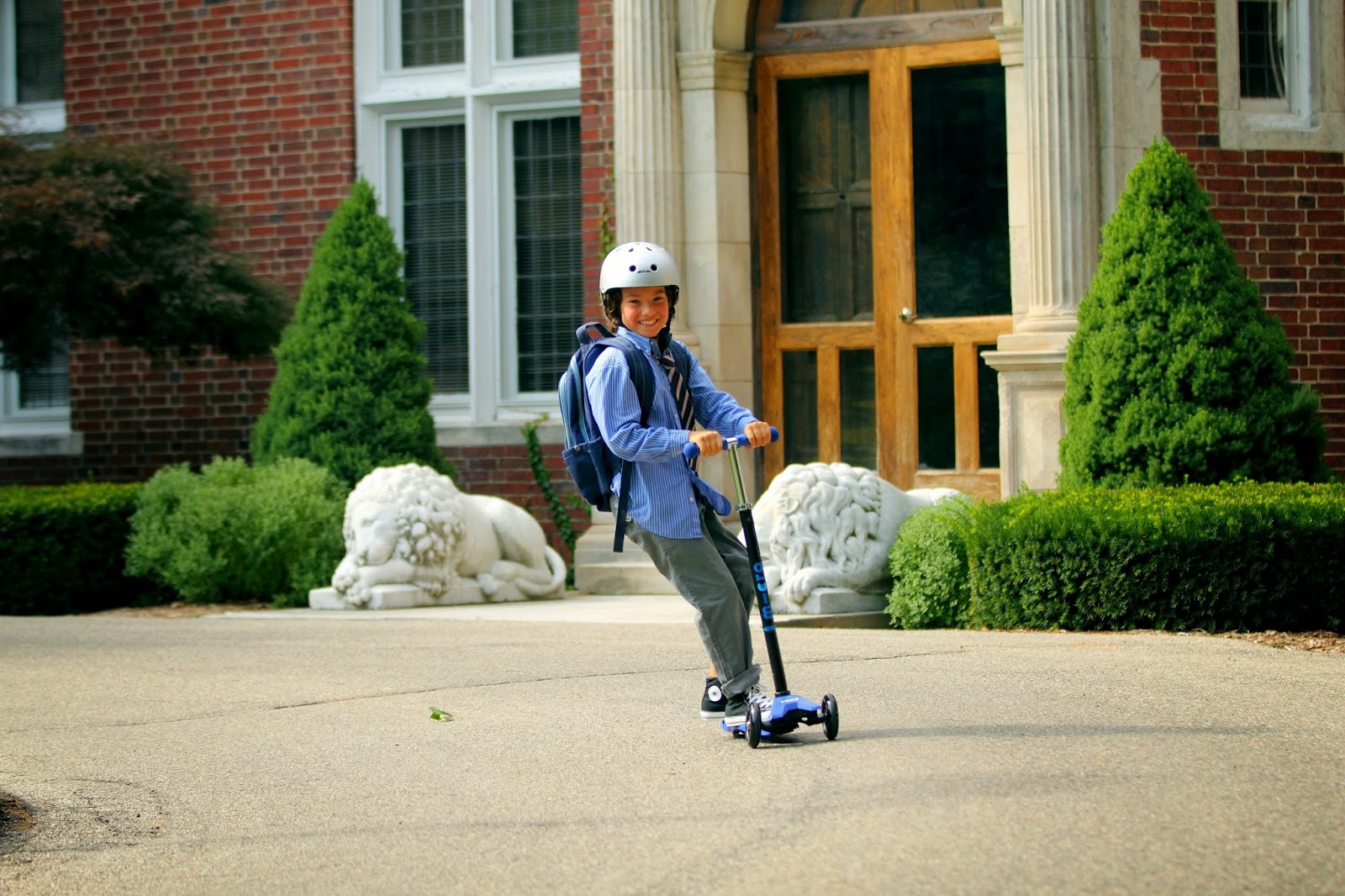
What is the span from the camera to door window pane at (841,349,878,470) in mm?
12664

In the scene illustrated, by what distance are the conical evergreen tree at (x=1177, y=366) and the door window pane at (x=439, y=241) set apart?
18.6 feet

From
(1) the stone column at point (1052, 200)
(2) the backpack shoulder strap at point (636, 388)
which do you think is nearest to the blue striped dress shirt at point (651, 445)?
(2) the backpack shoulder strap at point (636, 388)

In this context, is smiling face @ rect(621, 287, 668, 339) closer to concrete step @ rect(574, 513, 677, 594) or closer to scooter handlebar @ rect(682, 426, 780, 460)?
scooter handlebar @ rect(682, 426, 780, 460)

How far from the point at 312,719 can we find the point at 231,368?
8330 millimetres

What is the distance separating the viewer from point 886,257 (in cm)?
1255

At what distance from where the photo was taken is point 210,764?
5875 millimetres

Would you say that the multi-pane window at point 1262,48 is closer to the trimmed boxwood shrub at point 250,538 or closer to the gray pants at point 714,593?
the trimmed boxwood shrub at point 250,538

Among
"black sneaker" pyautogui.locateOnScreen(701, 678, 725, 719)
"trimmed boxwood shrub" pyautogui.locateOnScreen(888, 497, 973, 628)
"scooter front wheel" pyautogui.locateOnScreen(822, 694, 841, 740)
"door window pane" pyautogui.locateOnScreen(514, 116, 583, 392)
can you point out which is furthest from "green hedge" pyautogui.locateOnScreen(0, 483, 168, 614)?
"scooter front wheel" pyautogui.locateOnScreen(822, 694, 841, 740)

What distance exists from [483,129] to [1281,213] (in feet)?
20.1

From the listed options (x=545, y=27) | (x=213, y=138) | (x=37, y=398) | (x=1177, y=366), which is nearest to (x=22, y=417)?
(x=37, y=398)

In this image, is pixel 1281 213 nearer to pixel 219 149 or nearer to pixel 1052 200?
pixel 1052 200

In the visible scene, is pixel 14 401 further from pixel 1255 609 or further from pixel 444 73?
pixel 1255 609

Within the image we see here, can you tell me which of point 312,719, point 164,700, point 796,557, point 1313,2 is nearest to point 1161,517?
point 796,557

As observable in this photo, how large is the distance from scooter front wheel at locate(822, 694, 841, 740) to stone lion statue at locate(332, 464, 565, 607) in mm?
5629
